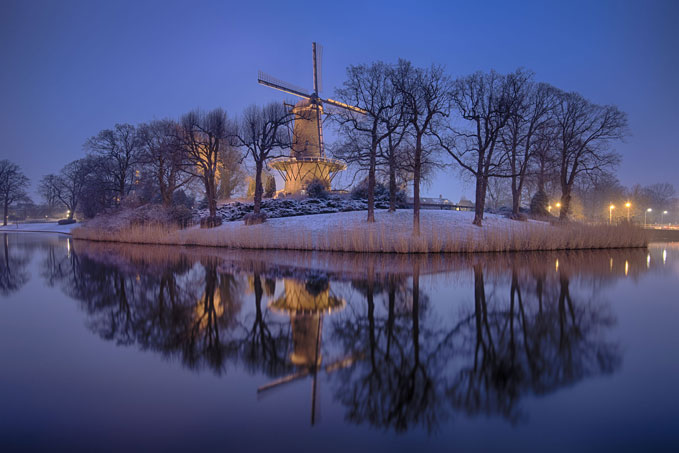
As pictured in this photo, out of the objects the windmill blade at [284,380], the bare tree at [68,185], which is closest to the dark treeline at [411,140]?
the windmill blade at [284,380]

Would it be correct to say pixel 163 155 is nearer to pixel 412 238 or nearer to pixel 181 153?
pixel 181 153

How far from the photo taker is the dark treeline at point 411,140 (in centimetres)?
1900

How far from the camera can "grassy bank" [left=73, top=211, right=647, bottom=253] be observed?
15.6 metres

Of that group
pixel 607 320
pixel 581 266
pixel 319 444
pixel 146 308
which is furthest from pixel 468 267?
pixel 319 444

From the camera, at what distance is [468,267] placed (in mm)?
10977

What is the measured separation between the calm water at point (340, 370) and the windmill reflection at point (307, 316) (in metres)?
0.03

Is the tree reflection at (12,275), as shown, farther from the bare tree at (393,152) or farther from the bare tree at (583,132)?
the bare tree at (583,132)

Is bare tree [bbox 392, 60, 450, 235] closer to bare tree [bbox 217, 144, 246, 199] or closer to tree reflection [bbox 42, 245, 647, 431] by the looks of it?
tree reflection [bbox 42, 245, 647, 431]

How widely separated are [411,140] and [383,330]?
1892 cm

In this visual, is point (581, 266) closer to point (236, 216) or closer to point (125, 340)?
point (125, 340)

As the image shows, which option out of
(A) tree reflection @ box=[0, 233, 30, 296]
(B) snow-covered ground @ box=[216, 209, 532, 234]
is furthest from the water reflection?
(B) snow-covered ground @ box=[216, 209, 532, 234]

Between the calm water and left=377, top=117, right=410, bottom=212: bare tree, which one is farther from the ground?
left=377, top=117, right=410, bottom=212: bare tree

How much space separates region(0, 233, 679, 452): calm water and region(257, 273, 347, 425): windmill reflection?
0.11 feet

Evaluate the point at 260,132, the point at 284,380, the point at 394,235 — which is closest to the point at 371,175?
the point at 394,235
